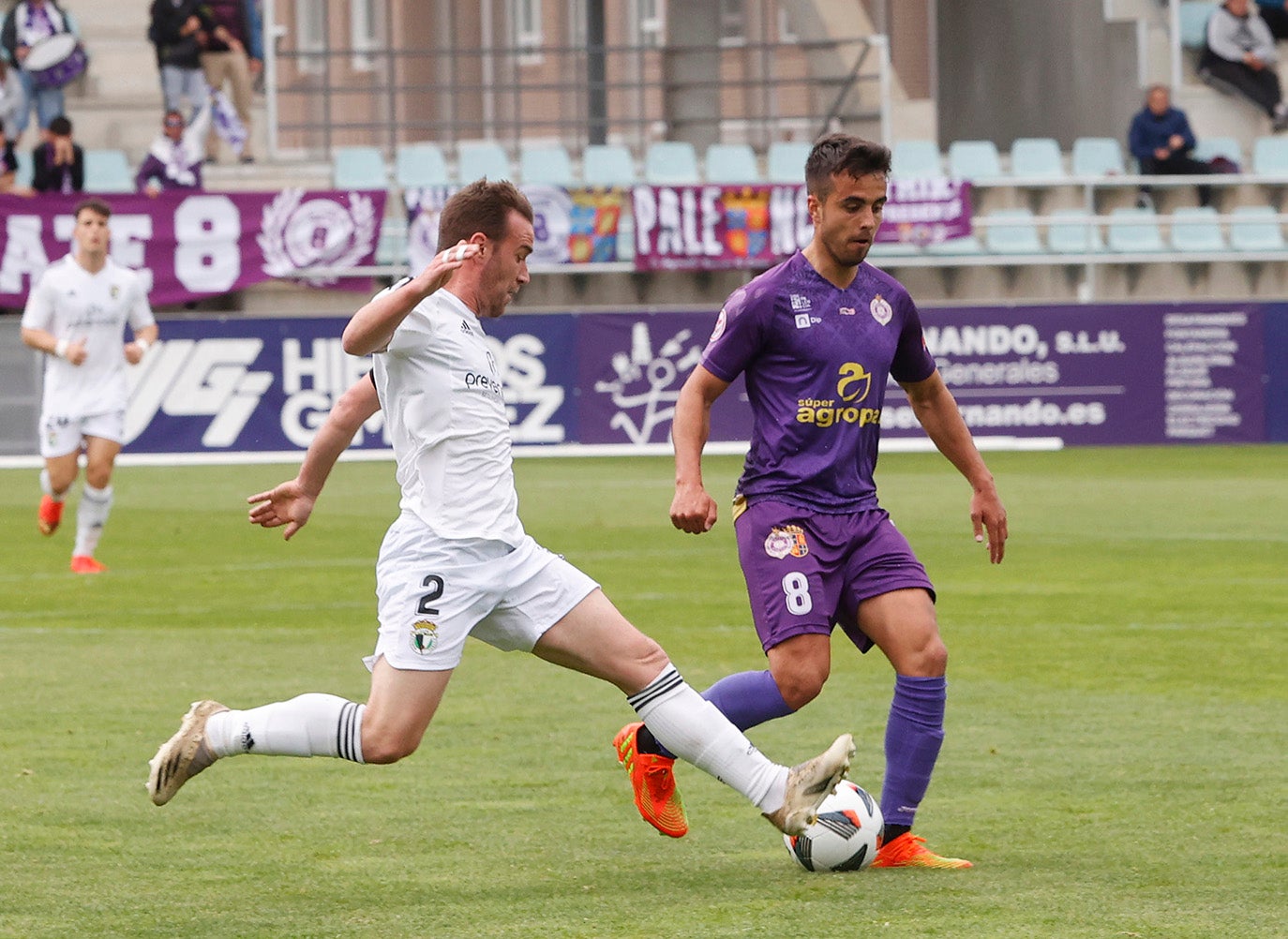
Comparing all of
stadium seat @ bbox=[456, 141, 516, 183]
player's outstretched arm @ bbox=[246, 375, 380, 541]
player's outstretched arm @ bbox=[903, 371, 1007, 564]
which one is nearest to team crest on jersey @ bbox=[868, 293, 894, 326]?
player's outstretched arm @ bbox=[903, 371, 1007, 564]

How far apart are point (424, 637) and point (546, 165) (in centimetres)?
2218

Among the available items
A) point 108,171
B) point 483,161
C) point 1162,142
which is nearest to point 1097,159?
point 1162,142

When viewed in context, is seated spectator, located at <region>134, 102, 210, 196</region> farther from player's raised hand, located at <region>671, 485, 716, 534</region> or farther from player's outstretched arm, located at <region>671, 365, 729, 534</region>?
player's raised hand, located at <region>671, 485, 716, 534</region>

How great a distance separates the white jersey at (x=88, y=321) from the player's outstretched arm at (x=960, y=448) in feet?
28.9

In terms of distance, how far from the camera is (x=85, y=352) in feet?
44.8

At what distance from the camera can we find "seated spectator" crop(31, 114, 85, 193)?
80.8 ft

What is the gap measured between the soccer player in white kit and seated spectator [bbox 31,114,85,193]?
2028 cm

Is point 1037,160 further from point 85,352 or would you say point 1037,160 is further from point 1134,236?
point 85,352

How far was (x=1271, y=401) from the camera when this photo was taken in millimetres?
25078

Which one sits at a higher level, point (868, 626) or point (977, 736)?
point (868, 626)

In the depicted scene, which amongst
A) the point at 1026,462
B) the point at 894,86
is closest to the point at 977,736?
the point at 1026,462

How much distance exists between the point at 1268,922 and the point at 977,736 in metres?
2.86

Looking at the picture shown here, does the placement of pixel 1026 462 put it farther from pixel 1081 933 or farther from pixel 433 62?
pixel 1081 933

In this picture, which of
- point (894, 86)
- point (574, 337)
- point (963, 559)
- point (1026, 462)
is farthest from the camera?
point (894, 86)
